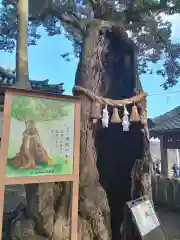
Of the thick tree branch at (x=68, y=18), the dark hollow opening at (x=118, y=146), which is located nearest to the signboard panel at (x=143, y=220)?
the dark hollow opening at (x=118, y=146)

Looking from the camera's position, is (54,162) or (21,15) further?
(21,15)

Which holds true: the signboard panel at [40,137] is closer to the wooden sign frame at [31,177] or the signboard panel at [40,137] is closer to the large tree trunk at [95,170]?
the wooden sign frame at [31,177]

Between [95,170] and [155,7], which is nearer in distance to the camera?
[95,170]

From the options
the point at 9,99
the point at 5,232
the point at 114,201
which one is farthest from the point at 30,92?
the point at 114,201

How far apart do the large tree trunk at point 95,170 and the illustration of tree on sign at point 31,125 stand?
4.17 feet

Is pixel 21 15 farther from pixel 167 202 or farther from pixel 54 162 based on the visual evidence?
pixel 167 202

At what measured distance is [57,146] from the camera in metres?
3.39

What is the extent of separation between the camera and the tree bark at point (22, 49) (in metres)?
4.39

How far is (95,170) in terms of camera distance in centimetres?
466

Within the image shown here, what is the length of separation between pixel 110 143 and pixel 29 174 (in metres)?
3.58

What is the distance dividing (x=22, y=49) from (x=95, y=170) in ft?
8.97

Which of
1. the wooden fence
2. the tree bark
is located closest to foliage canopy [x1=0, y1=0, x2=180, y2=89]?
the tree bark

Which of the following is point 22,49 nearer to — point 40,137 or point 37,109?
point 37,109

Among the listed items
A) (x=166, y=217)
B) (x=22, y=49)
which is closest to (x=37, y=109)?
(x=22, y=49)
